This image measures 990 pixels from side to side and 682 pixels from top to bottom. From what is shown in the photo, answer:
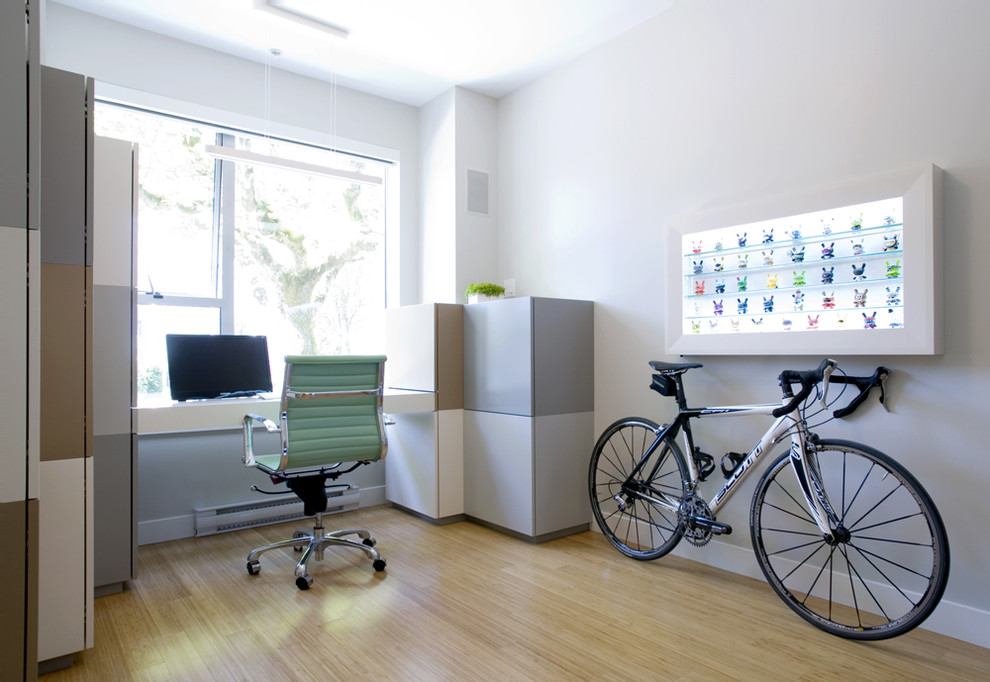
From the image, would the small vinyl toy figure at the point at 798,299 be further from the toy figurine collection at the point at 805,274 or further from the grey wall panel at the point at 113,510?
the grey wall panel at the point at 113,510

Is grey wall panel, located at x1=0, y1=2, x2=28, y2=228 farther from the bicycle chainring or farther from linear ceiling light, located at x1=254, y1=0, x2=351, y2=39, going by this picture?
the bicycle chainring

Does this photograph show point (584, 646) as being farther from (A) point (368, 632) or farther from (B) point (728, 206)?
(B) point (728, 206)

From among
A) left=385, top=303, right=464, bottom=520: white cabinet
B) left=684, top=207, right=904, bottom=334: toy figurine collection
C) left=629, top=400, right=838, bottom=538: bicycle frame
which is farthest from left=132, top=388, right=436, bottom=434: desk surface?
left=684, top=207, right=904, bottom=334: toy figurine collection

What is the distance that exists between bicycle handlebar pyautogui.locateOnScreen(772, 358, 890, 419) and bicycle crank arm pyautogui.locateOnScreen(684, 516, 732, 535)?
59 centimetres

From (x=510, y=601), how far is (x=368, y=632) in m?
0.62

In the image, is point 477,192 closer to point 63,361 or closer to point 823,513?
point 63,361

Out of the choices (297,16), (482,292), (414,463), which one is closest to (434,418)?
(414,463)

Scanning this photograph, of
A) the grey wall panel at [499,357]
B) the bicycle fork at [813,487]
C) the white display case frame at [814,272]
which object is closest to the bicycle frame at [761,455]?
the bicycle fork at [813,487]

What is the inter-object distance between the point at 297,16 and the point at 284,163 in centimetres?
79

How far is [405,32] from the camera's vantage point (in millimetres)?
3572

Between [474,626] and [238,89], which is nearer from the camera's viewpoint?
[474,626]

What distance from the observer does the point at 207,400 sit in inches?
132

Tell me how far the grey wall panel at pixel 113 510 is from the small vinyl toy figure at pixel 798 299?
301 centimetres

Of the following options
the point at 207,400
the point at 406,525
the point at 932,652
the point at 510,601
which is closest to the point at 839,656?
the point at 932,652
